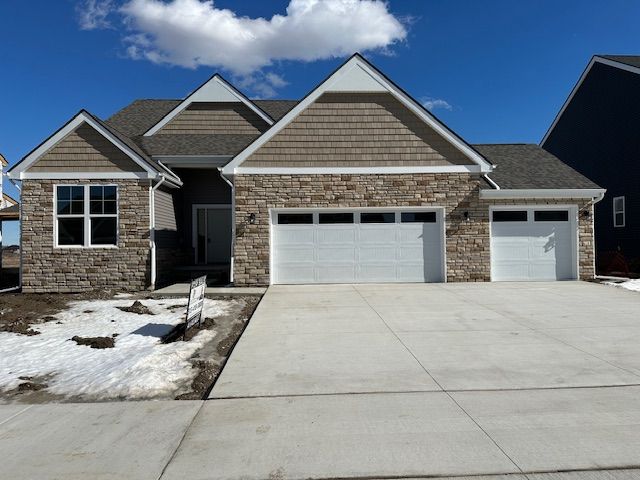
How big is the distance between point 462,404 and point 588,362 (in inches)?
89.0

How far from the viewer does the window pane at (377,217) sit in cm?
1261

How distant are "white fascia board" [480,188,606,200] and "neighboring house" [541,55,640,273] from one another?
14.9 ft

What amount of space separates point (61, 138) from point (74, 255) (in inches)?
131

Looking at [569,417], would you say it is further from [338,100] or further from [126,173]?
[126,173]

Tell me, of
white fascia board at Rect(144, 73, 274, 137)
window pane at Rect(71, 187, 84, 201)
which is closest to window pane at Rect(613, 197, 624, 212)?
white fascia board at Rect(144, 73, 274, 137)

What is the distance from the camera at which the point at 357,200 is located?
12.4m

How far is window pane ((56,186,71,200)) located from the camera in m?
12.1

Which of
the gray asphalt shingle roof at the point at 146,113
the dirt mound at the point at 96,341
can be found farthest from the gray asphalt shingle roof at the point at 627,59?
the dirt mound at the point at 96,341

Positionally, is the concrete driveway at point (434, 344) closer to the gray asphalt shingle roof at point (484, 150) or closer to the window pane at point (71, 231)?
the gray asphalt shingle roof at point (484, 150)

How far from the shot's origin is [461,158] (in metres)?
12.4

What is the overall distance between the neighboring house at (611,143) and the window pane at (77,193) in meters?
18.0

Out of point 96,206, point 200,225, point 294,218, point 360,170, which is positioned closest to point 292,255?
point 294,218

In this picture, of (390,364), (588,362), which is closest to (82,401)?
(390,364)

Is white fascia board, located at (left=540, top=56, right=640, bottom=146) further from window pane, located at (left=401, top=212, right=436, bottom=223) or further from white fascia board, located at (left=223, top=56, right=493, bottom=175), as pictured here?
window pane, located at (left=401, top=212, right=436, bottom=223)
